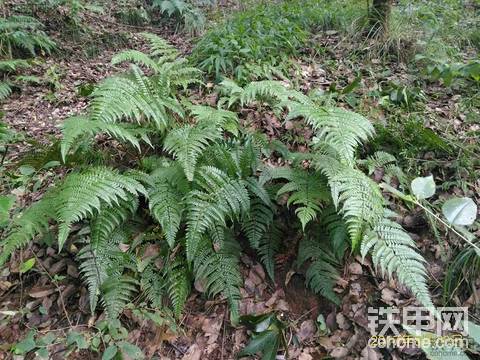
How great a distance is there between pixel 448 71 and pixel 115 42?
447 cm

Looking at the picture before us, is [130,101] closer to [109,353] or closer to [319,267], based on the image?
[109,353]

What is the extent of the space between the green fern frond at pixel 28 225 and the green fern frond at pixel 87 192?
94 millimetres

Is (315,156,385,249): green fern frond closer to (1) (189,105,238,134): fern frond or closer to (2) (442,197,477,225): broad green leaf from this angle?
(2) (442,197,477,225): broad green leaf

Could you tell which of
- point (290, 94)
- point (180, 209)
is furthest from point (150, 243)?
point (290, 94)

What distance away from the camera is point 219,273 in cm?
256

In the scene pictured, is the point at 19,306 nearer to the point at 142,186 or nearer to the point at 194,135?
the point at 142,186

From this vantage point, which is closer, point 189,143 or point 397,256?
point 397,256

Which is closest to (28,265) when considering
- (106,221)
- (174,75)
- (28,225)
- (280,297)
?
(28,225)

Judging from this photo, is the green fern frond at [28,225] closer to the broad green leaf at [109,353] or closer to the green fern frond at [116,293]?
the green fern frond at [116,293]

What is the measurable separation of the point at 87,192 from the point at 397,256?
1.95 meters

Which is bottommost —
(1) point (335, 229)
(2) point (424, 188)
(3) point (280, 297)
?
(3) point (280, 297)

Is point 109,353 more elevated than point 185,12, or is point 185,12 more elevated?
point 185,12

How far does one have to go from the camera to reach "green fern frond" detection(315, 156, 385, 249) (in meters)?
2.25

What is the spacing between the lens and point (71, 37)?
5379 millimetres
